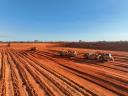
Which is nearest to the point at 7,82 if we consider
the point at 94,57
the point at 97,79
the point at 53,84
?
the point at 53,84

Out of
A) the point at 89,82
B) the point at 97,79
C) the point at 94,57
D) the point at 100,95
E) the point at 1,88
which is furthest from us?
the point at 94,57

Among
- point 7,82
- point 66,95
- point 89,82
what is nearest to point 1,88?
point 7,82

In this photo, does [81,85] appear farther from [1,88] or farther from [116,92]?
[1,88]

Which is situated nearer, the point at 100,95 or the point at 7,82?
the point at 100,95

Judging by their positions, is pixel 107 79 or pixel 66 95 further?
pixel 107 79

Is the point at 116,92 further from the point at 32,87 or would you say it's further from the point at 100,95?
the point at 32,87

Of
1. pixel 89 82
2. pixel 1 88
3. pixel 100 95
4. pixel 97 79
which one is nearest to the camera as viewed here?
pixel 100 95

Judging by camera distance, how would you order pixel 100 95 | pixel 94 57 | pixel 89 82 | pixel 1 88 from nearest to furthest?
pixel 100 95 → pixel 1 88 → pixel 89 82 → pixel 94 57

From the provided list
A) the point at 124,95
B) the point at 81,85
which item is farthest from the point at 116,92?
the point at 81,85

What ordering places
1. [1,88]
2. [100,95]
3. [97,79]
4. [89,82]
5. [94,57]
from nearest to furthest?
1. [100,95]
2. [1,88]
3. [89,82]
4. [97,79]
5. [94,57]
